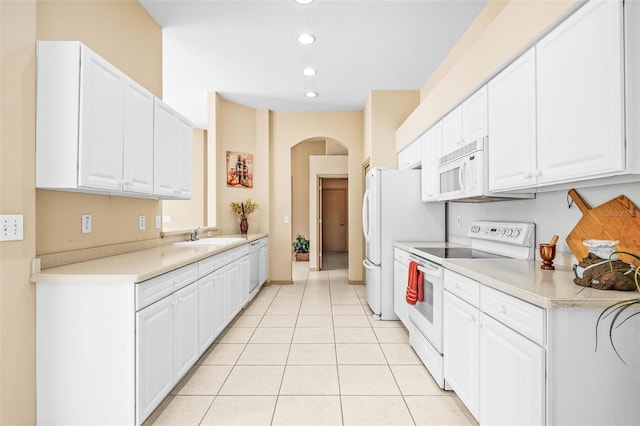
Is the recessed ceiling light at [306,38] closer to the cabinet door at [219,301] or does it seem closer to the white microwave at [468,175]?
the white microwave at [468,175]

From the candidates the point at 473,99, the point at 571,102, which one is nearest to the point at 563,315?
the point at 571,102

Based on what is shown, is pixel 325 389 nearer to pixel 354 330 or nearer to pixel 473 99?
pixel 354 330

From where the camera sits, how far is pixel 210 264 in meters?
2.81

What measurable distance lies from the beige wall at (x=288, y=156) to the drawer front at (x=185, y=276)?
325 centimetres

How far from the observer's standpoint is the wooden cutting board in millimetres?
1575

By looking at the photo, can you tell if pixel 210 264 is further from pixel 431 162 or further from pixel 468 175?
pixel 431 162

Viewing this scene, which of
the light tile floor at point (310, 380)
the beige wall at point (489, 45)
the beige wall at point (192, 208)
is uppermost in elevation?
the beige wall at point (489, 45)

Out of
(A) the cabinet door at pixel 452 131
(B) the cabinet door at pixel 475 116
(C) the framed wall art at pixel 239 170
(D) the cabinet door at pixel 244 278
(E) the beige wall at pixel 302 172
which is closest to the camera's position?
(B) the cabinet door at pixel 475 116

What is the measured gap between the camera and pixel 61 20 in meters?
2.05

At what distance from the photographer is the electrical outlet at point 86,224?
86.7 inches

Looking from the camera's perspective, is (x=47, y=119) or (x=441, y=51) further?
(x=441, y=51)

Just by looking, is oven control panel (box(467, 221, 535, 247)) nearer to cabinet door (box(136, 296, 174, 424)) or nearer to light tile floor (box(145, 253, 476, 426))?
light tile floor (box(145, 253, 476, 426))

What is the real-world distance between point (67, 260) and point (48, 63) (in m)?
1.11

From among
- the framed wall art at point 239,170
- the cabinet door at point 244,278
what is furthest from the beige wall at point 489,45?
the framed wall art at point 239,170
